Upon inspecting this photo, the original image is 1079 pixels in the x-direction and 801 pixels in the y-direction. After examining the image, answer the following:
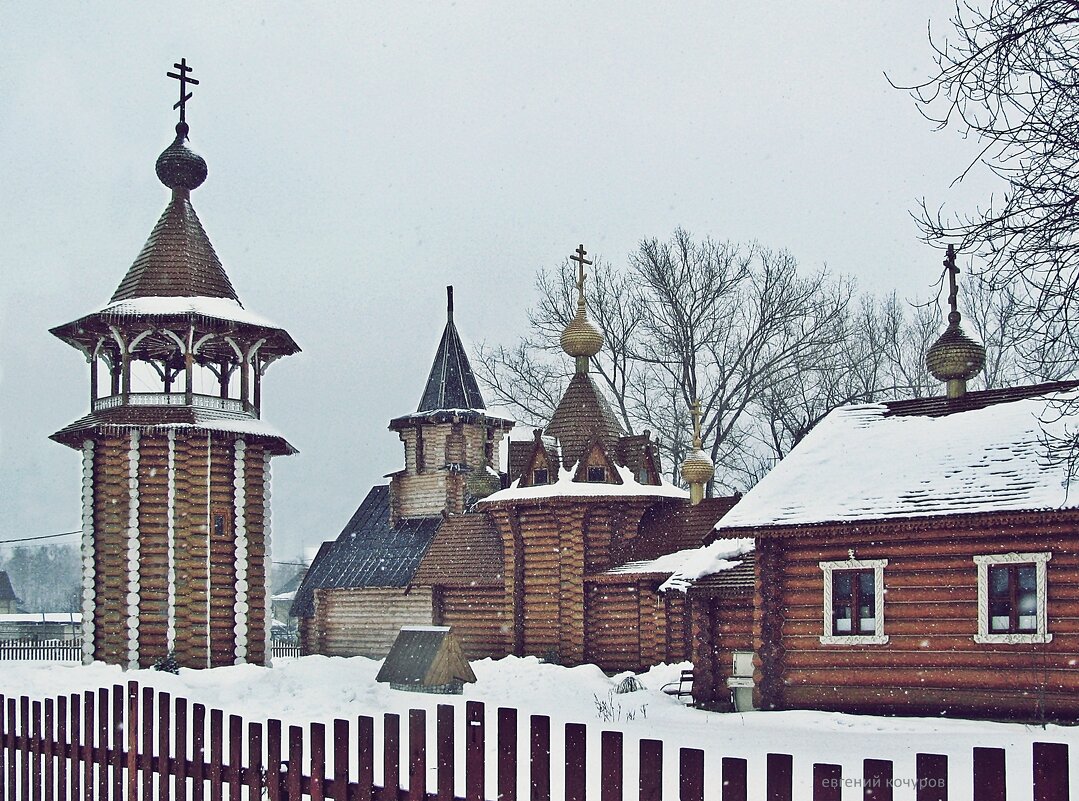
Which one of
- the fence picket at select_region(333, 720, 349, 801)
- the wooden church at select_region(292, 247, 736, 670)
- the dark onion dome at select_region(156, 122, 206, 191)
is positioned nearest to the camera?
the fence picket at select_region(333, 720, 349, 801)

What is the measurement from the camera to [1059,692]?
58.1 ft

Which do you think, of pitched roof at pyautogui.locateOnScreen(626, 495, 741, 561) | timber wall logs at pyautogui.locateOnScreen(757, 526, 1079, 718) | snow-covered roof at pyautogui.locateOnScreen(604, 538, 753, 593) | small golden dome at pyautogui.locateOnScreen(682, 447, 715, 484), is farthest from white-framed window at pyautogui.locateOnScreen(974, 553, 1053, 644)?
small golden dome at pyautogui.locateOnScreen(682, 447, 715, 484)

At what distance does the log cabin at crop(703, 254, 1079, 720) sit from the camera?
1798 cm

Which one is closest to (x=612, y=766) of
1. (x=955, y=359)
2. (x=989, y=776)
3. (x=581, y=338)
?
(x=989, y=776)

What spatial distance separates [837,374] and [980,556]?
24138 millimetres

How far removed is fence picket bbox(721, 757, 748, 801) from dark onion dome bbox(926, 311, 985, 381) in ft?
70.2

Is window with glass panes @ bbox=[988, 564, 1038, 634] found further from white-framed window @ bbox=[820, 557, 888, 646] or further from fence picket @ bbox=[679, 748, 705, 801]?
fence picket @ bbox=[679, 748, 705, 801]

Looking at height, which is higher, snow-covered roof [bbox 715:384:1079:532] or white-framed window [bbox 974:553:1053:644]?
snow-covered roof [bbox 715:384:1079:532]

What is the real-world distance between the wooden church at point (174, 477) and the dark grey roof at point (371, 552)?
9817 mm

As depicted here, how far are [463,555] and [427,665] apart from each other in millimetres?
10022

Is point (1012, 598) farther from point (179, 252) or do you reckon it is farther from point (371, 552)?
point (371, 552)

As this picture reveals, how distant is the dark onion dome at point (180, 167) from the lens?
30.2 meters

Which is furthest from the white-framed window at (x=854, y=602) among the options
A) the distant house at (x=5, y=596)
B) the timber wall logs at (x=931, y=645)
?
the distant house at (x=5, y=596)

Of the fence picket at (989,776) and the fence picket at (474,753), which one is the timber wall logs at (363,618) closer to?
the fence picket at (474,753)
